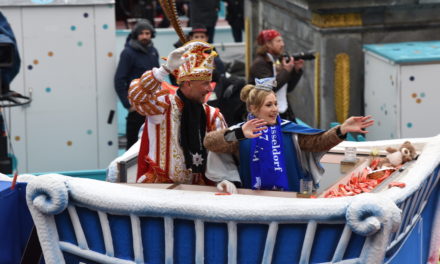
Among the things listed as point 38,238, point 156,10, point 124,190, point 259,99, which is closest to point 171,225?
point 124,190

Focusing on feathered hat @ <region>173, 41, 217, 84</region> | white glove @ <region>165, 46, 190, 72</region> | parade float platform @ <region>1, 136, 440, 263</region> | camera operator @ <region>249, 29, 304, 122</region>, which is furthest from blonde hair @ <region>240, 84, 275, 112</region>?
camera operator @ <region>249, 29, 304, 122</region>

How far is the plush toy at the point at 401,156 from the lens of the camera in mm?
5480

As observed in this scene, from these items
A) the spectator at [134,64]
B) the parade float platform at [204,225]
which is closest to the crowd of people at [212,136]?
the parade float platform at [204,225]

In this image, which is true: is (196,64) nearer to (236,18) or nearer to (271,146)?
(271,146)

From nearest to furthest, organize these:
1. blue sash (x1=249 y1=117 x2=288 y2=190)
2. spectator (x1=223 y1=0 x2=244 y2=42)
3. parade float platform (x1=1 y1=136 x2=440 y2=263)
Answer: parade float platform (x1=1 y1=136 x2=440 y2=263) < blue sash (x1=249 y1=117 x2=288 y2=190) < spectator (x1=223 y1=0 x2=244 y2=42)

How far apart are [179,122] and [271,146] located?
0.61 metres

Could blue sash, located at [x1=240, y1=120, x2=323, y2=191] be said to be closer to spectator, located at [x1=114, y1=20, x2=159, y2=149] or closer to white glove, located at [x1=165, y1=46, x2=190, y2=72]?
white glove, located at [x1=165, y1=46, x2=190, y2=72]

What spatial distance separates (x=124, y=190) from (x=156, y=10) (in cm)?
1479

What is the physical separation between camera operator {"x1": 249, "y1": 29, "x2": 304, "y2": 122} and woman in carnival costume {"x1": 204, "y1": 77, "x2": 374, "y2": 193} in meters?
3.16

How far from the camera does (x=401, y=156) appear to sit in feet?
18.0

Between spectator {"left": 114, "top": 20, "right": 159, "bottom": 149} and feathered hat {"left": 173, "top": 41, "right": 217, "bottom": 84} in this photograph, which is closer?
feathered hat {"left": 173, "top": 41, "right": 217, "bottom": 84}

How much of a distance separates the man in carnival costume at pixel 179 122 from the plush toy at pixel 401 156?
963mm

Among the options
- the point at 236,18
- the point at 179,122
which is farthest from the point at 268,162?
the point at 236,18

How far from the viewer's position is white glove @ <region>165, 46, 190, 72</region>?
5.14m
